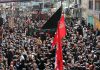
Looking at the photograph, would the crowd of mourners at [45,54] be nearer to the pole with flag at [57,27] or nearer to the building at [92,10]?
the pole with flag at [57,27]

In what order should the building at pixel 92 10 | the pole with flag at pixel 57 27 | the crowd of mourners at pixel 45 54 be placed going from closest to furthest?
the pole with flag at pixel 57 27 → the crowd of mourners at pixel 45 54 → the building at pixel 92 10

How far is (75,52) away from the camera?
67.7 feet

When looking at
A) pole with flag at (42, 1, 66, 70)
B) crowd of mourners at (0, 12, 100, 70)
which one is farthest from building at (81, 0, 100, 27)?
pole with flag at (42, 1, 66, 70)

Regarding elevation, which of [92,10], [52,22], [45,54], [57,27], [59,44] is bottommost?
[92,10]

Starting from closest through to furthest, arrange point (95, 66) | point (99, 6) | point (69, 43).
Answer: point (95, 66) → point (69, 43) → point (99, 6)

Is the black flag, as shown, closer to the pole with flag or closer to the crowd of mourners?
the pole with flag

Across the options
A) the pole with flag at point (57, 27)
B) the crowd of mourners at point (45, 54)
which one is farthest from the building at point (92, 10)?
the pole with flag at point (57, 27)

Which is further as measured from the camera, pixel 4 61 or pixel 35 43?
pixel 35 43

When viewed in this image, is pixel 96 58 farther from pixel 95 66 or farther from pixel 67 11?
pixel 67 11

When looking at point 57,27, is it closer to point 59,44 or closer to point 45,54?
point 59,44

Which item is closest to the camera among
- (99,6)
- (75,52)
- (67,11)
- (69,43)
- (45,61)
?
(45,61)

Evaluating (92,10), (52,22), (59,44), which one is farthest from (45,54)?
(92,10)

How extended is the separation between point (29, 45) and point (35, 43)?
804mm

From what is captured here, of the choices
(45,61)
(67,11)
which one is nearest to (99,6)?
(67,11)
